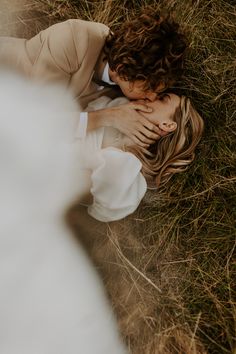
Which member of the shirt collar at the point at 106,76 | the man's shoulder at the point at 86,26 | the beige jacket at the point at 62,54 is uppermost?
the man's shoulder at the point at 86,26

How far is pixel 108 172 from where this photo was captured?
111 centimetres

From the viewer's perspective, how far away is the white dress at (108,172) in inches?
44.0

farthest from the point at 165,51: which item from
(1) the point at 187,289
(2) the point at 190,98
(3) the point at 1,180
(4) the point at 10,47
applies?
(1) the point at 187,289

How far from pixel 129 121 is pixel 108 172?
0.44 feet

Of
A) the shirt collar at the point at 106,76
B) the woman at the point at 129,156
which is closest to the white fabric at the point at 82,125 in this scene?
the woman at the point at 129,156

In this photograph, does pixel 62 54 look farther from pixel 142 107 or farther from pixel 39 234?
pixel 39 234

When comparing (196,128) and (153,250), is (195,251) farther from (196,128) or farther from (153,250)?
(196,128)

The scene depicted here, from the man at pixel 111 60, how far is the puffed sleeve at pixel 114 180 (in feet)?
0.21

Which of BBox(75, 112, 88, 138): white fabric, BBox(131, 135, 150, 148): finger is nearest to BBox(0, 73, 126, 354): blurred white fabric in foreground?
BBox(75, 112, 88, 138): white fabric

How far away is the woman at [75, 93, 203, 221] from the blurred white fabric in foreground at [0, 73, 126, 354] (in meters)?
0.05

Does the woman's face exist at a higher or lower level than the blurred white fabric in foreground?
higher

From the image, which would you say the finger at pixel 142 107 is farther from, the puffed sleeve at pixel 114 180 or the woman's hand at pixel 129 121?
the puffed sleeve at pixel 114 180

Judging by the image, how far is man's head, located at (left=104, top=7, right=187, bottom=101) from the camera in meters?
1.07

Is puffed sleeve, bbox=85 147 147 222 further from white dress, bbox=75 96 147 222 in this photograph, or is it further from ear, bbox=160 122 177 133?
ear, bbox=160 122 177 133
